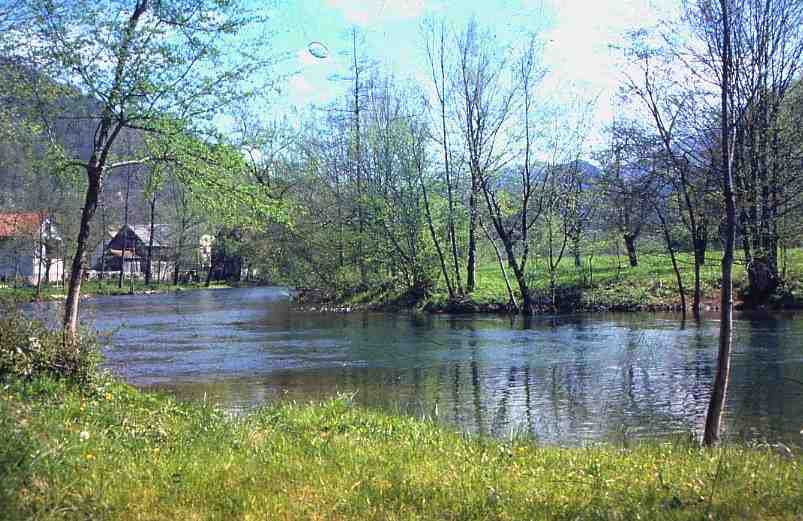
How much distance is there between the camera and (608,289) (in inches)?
1406

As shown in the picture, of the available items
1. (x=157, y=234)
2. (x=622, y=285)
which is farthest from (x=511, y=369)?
(x=157, y=234)

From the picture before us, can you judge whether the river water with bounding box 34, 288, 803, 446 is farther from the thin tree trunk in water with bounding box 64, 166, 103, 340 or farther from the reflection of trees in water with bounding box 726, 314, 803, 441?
the thin tree trunk in water with bounding box 64, 166, 103, 340

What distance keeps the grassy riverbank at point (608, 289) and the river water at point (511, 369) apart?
2.46 metres

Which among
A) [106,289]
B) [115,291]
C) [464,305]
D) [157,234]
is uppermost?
[157,234]

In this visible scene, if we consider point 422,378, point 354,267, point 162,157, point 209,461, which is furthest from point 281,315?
point 209,461

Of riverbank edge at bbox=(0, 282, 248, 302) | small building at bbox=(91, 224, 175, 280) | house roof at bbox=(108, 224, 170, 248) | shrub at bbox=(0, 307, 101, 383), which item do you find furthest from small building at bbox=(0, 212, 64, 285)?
shrub at bbox=(0, 307, 101, 383)

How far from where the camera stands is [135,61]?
39.2ft

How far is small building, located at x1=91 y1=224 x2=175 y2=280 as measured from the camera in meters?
79.5

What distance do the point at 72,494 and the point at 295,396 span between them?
31.5 feet

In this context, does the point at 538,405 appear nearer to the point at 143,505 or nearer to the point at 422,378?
the point at 422,378

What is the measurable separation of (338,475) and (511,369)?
1236cm

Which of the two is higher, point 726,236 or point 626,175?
point 626,175

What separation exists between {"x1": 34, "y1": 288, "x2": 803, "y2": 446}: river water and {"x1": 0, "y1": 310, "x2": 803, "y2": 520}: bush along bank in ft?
11.3

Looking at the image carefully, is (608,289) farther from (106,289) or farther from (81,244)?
(106,289)
